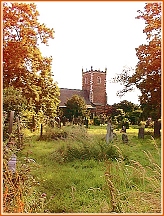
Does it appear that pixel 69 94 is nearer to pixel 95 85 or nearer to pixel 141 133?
pixel 95 85

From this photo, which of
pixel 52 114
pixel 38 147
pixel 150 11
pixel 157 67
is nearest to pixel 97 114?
pixel 52 114

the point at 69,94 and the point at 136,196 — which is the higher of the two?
the point at 69,94

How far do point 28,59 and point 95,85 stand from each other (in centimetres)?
45

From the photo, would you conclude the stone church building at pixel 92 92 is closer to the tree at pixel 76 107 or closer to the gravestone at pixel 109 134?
the tree at pixel 76 107

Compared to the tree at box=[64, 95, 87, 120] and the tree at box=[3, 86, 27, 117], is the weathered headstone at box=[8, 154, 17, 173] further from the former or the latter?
the tree at box=[64, 95, 87, 120]

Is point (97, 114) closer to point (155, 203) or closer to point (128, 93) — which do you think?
point (128, 93)

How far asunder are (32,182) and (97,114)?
624 mm

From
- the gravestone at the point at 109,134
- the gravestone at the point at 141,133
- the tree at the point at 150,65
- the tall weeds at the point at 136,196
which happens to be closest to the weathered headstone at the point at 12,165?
the tall weeds at the point at 136,196

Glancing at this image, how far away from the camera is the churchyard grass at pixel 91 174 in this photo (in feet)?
5.66

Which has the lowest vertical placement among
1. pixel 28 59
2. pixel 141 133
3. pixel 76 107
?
pixel 141 133

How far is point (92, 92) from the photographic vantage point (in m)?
2.01

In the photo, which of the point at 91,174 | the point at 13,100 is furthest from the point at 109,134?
the point at 13,100

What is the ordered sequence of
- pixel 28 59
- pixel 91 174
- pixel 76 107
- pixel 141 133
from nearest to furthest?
pixel 28 59, pixel 76 107, pixel 91 174, pixel 141 133

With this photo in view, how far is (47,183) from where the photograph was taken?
231cm
